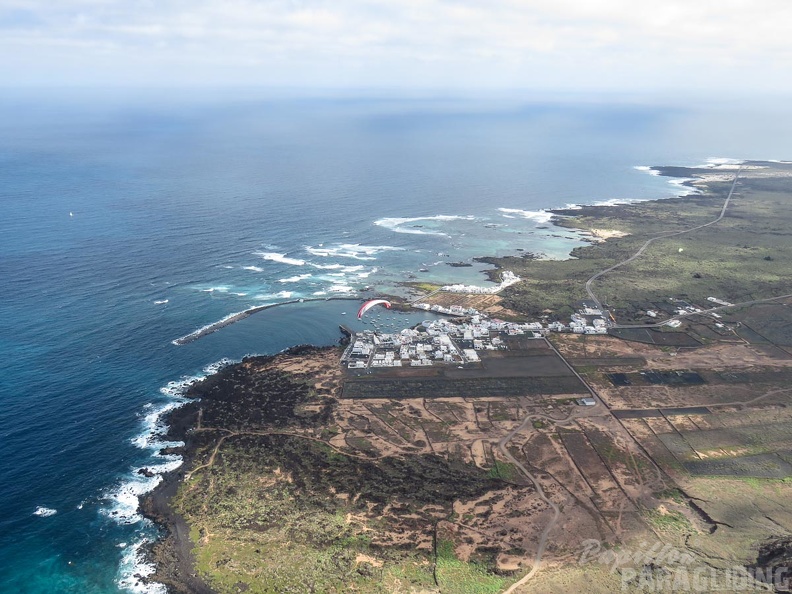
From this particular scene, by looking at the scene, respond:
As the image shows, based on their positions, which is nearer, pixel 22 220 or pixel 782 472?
pixel 782 472

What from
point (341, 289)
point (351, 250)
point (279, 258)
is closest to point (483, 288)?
point (341, 289)

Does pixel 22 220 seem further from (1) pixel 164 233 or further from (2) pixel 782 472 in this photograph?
(2) pixel 782 472

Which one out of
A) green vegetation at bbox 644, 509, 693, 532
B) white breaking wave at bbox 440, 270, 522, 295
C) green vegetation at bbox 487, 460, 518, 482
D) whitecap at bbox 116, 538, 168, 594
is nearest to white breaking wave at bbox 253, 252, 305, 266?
white breaking wave at bbox 440, 270, 522, 295

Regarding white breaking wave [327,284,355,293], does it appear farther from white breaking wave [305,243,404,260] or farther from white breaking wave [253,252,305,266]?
white breaking wave [305,243,404,260]

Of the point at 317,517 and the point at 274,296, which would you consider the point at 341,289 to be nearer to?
the point at 274,296

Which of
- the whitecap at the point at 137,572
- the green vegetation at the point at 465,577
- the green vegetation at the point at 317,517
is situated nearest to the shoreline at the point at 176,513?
the whitecap at the point at 137,572

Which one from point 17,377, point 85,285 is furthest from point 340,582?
point 85,285
